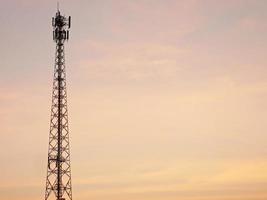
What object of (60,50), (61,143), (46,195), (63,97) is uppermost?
(60,50)

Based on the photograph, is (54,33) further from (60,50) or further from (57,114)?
(57,114)

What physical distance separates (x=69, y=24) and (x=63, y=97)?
13621 millimetres

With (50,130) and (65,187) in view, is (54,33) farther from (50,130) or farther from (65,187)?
(65,187)

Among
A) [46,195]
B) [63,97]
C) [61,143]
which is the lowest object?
[46,195]

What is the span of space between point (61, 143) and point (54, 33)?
20.4 meters

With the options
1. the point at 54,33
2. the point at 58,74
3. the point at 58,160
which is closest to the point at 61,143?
the point at 58,160

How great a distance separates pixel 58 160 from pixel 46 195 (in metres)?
6.43

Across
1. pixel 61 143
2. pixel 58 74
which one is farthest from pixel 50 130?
pixel 58 74

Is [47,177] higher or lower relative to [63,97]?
lower

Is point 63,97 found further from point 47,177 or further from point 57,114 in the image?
point 47,177

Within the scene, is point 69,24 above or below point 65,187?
above

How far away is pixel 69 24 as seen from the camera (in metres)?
114

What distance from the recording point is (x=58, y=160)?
110m

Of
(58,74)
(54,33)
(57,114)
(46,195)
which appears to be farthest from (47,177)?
(54,33)
